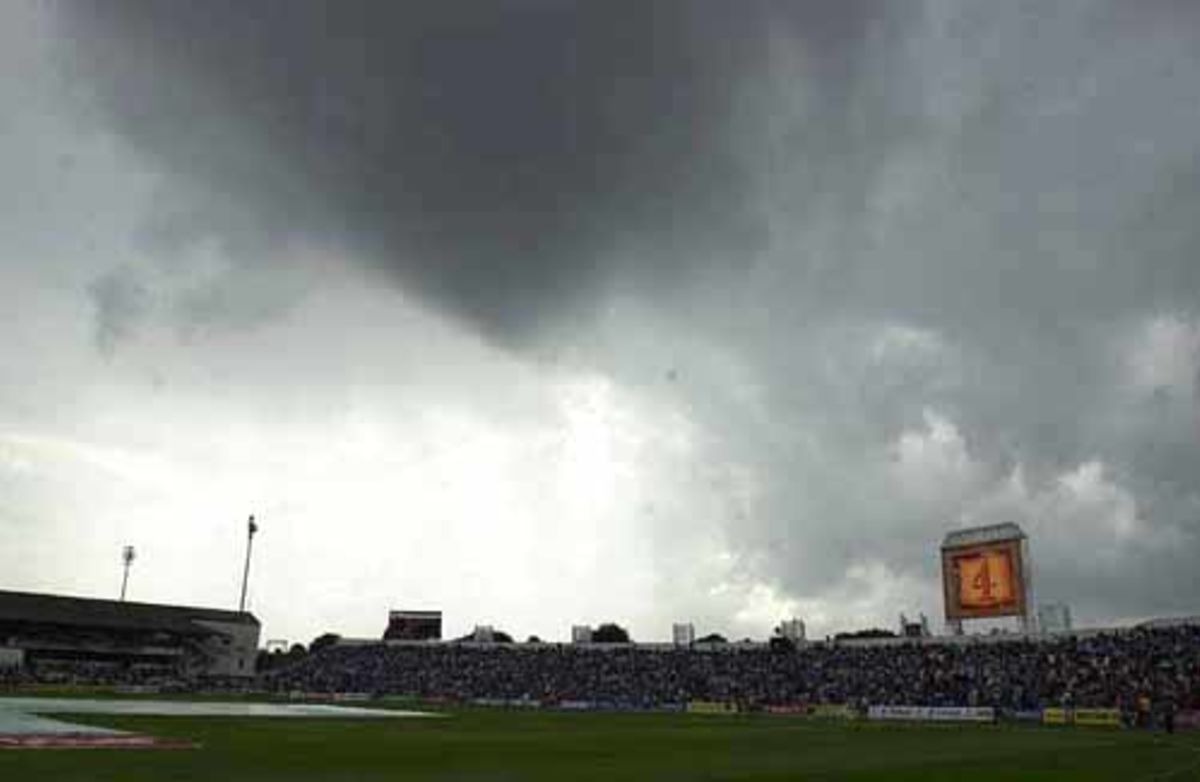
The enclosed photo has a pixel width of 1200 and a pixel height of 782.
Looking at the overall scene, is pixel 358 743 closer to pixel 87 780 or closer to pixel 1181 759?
pixel 87 780

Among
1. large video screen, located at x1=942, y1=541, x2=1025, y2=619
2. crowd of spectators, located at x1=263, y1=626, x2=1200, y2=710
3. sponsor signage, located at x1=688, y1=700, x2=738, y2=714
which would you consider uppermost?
large video screen, located at x1=942, y1=541, x2=1025, y2=619

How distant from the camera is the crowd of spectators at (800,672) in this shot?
72688 mm

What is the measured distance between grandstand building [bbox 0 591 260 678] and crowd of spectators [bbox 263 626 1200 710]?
22203 mm

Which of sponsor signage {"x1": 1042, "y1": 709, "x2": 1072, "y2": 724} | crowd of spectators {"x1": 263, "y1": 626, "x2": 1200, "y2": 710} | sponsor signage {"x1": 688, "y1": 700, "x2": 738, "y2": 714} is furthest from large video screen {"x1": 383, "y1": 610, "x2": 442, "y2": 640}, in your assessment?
sponsor signage {"x1": 1042, "y1": 709, "x2": 1072, "y2": 724}

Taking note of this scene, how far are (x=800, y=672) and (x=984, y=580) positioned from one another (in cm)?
1910

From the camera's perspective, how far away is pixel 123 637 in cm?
14850

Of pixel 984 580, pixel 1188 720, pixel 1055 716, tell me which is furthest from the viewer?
pixel 984 580

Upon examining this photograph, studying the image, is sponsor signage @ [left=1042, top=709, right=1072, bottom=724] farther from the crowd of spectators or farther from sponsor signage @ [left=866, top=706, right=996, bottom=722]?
sponsor signage @ [left=866, top=706, right=996, bottom=722]

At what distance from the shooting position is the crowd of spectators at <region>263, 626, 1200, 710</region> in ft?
238

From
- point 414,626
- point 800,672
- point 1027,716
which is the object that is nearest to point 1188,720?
point 1027,716

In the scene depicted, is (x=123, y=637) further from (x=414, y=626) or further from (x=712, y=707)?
(x=712, y=707)

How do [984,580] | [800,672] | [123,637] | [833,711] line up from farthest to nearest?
[123,637] → [800,672] → [984,580] → [833,711]

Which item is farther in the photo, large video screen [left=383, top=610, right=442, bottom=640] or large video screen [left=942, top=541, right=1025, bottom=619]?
large video screen [left=383, top=610, right=442, bottom=640]

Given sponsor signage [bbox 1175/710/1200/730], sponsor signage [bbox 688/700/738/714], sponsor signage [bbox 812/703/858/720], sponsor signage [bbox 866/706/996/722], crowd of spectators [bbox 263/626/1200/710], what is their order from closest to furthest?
1. sponsor signage [bbox 1175/710/1200/730]
2. sponsor signage [bbox 866/706/996/722]
3. crowd of spectators [bbox 263/626/1200/710]
4. sponsor signage [bbox 812/703/858/720]
5. sponsor signage [bbox 688/700/738/714]
